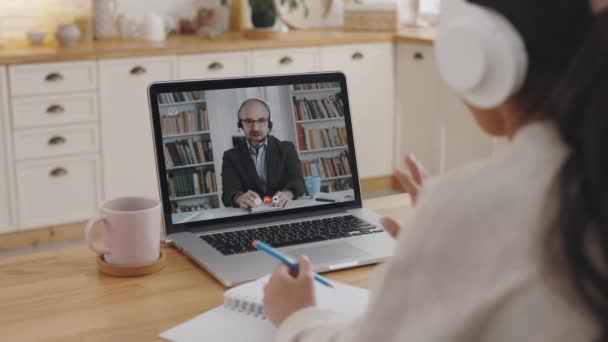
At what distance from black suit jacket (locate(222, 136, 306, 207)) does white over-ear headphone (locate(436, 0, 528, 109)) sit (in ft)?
2.45

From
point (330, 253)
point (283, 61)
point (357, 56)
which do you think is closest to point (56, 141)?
point (283, 61)

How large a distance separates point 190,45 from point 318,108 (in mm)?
2247

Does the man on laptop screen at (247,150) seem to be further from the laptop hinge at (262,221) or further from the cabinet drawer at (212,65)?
the cabinet drawer at (212,65)

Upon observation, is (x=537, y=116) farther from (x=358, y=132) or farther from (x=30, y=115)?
(x=358, y=132)

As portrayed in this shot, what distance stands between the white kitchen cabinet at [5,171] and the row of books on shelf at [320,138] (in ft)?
7.07

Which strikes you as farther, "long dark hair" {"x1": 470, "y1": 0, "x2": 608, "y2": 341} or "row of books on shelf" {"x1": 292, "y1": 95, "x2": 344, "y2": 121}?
"row of books on shelf" {"x1": 292, "y1": 95, "x2": 344, "y2": 121}

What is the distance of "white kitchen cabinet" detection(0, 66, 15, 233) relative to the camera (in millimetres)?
3373

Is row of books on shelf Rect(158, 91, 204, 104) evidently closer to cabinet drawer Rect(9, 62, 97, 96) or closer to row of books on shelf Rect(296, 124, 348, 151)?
row of books on shelf Rect(296, 124, 348, 151)

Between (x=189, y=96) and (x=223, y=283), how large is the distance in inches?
16.1

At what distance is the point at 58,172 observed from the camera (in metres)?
3.56

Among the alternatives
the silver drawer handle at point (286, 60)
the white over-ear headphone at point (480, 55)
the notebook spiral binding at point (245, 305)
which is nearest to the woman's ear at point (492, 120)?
the white over-ear headphone at point (480, 55)

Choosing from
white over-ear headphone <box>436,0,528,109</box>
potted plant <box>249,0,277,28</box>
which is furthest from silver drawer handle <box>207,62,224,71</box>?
white over-ear headphone <box>436,0,528,109</box>

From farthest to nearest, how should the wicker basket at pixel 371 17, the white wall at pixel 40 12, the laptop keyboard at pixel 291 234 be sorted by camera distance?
the wicker basket at pixel 371 17
the white wall at pixel 40 12
the laptop keyboard at pixel 291 234

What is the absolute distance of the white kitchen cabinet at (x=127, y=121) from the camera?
142 inches
